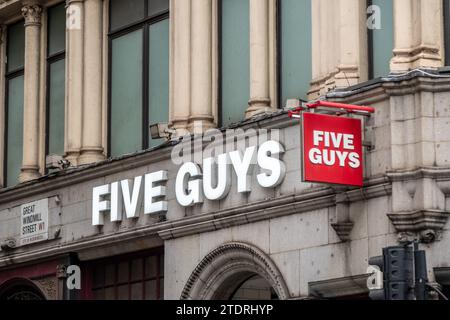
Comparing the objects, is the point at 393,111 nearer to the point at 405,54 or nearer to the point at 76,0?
the point at 405,54

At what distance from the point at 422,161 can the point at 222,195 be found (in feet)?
16.1

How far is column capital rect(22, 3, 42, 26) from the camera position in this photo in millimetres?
34641

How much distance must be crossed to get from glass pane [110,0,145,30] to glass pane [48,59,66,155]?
202 cm

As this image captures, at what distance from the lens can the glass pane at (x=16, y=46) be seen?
35.6m

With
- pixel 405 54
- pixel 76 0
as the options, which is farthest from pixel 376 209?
pixel 76 0

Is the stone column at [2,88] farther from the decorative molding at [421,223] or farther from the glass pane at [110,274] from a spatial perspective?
the decorative molding at [421,223]

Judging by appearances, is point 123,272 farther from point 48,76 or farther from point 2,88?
point 2,88

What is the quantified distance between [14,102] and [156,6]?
19.6 feet

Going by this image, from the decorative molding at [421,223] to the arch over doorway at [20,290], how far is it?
11482 mm

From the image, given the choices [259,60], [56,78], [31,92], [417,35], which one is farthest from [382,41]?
[31,92]

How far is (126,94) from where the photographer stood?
31891 millimetres

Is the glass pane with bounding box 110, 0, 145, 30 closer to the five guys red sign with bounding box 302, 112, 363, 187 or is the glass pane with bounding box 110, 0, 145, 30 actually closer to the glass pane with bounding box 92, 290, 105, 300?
the glass pane with bounding box 92, 290, 105, 300

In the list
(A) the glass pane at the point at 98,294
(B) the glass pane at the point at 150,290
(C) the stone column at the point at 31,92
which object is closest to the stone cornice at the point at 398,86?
(B) the glass pane at the point at 150,290

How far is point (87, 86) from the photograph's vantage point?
32344 millimetres
